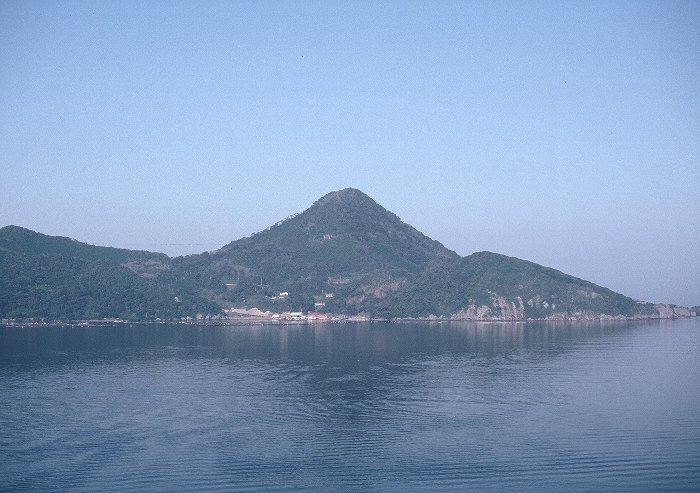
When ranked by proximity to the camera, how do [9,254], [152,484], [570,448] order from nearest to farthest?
[152,484]
[570,448]
[9,254]

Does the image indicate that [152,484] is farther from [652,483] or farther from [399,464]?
[652,483]

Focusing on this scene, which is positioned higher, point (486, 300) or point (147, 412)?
point (486, 300)

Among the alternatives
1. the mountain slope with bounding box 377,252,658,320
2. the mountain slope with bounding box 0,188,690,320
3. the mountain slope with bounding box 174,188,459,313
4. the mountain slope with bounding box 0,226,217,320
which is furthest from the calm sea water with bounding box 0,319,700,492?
the mountain slope with bounding box 174,188,459,313

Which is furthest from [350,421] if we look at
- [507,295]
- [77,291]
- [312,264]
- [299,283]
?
[312,264]

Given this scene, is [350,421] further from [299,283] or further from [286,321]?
[299,283]

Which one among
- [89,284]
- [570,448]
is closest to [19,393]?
[570,448]

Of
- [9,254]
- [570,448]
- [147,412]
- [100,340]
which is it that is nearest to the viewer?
[570,448]

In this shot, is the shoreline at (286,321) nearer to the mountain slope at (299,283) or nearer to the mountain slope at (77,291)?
the mountain slope at (299,283)

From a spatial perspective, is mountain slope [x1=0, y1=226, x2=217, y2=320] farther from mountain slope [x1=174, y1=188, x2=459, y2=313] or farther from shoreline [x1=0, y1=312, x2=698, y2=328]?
mountain slope [x1=174, y1=188, x2=459, y2=313]
